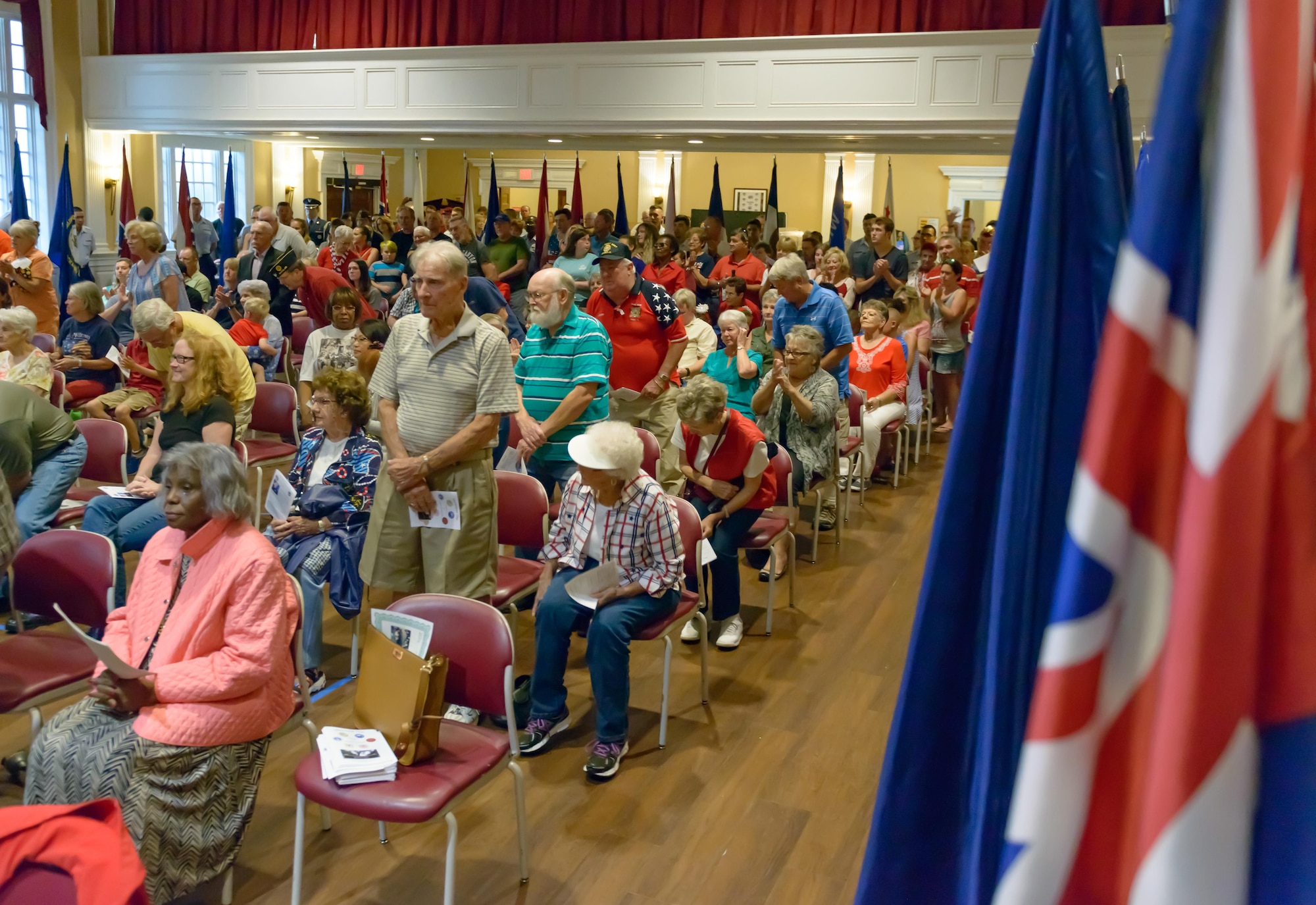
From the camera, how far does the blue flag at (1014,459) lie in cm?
78

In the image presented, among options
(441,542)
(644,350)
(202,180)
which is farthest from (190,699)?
(202,180)

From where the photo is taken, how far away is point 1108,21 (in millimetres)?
7977

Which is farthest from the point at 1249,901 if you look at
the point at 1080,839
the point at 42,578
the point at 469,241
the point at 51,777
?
the point at 469,241

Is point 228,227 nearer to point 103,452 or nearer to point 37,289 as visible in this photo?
point 37,289

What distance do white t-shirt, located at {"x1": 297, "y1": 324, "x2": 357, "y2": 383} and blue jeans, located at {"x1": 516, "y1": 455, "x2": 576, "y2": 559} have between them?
6.00ft

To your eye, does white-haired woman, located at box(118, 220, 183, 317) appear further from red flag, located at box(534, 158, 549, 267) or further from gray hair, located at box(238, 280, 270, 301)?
red flag, located at box(534, 158, 549, 267)

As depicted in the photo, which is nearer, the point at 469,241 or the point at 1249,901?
the point at 1249,901

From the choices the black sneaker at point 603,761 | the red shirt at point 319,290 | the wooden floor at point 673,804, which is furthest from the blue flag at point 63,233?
the black sneaker at point 603,761

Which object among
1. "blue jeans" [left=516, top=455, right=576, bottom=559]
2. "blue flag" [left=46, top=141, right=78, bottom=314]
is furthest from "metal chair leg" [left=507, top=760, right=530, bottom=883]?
"blue flag" [left=46, top=141, right=78, bottom=314]

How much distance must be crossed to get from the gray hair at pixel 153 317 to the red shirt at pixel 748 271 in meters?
5.13

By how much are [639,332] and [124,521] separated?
2.53 meters

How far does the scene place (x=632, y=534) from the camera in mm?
3695

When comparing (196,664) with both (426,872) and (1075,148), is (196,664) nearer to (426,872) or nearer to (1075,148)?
(426,872)

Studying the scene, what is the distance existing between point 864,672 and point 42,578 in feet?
10.4
